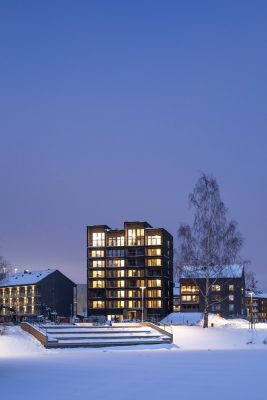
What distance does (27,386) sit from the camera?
69.6 ft

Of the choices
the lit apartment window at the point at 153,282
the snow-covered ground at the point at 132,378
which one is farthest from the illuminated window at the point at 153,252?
the snow-covered ground at the point at 132,378

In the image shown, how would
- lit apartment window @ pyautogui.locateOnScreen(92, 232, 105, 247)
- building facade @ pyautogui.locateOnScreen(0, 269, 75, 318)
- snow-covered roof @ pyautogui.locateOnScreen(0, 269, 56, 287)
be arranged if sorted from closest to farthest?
lit apartment window @ pyautogui.locateOnScreen(92, 232, 105, 247) → building facade @ pyautogui.locateOnScreen(0, 269, 75, 318) → snow-covered roof @ pyautogui.locateOnScreen(0, 269, 56, 287)

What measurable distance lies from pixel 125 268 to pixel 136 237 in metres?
7.37

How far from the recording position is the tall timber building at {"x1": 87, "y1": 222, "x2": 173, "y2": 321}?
138 m

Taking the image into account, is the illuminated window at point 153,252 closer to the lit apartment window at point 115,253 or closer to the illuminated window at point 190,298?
the lit apartment window at point 115,253

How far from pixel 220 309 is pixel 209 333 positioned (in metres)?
97.5

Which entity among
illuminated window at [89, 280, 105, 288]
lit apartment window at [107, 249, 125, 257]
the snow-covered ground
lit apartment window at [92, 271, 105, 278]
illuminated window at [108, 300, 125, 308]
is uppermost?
lit apartment window at [107, 249, 125, 257]

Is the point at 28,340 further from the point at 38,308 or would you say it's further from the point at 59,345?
the point at 38,308

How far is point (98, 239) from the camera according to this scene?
142 meters

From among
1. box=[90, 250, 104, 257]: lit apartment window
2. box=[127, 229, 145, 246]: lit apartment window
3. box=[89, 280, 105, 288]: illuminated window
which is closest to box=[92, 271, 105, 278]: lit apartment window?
box=[89, 280, 105, 288]: illuminated window

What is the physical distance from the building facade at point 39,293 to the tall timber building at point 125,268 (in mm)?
14355

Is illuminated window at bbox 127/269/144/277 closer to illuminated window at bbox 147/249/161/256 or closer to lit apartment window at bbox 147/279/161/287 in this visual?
lit apartment window at bbox 147/279/161/287

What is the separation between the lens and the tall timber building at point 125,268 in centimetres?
13762

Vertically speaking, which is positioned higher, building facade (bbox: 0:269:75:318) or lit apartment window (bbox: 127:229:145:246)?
lit apartment window (bbox: 127:229:145:246)
